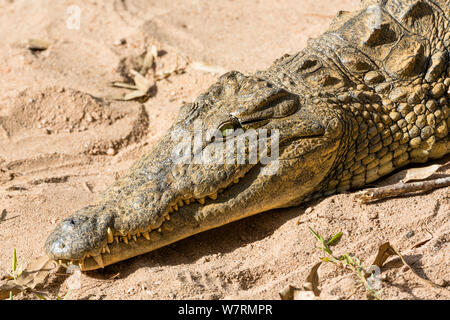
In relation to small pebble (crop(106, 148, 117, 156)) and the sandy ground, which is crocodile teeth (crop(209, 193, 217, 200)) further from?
small pebble (crop(106, 148, 117, 156))

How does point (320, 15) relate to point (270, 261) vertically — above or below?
above

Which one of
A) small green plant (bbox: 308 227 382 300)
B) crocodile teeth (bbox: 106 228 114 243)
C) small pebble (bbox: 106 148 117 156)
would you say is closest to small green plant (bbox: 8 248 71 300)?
crocodile teeth (bbox: 106 228 114 243)

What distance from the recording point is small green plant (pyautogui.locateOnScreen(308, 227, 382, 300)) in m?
3.12

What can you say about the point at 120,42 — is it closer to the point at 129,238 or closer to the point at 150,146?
the point at 150,146

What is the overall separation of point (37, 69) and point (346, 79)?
370 centimetres

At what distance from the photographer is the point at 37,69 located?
6234mm

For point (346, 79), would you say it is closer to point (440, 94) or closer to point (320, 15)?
point (440, 94)

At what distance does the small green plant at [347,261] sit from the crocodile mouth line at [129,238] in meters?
0.79

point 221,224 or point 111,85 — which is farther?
point 111,85

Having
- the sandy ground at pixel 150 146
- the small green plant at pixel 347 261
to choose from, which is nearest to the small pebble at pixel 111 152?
the sandy ground at pixel 150 146

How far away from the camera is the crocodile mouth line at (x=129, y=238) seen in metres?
3.50

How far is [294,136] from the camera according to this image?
12.6 feet

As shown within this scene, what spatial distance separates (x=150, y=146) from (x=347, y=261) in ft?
8.63

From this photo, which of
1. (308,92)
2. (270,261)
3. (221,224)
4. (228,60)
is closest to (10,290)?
(221,224)
